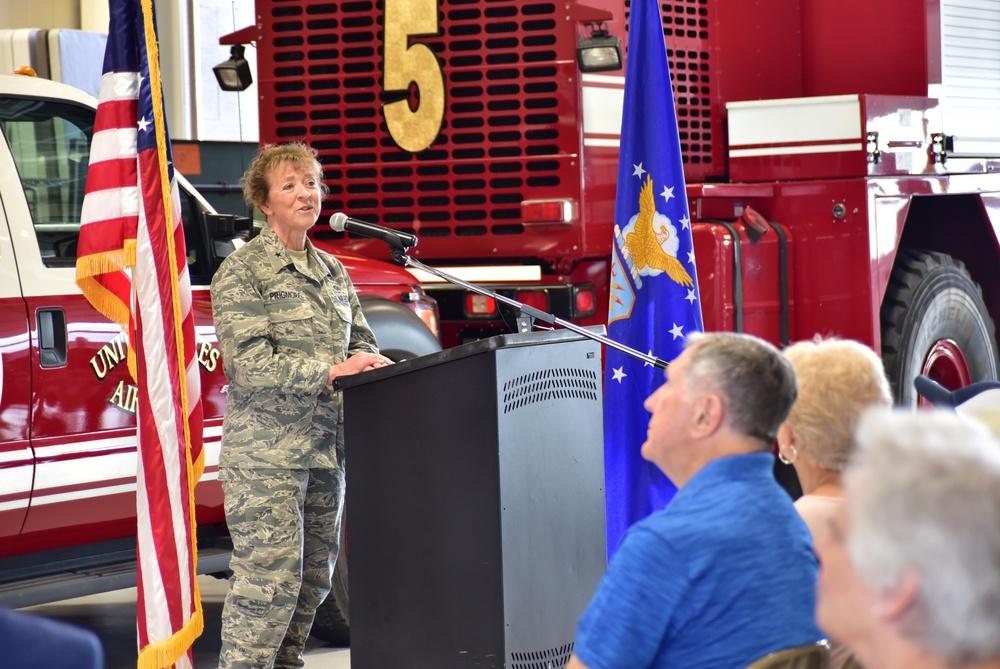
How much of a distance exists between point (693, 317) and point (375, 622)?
255 centimetres

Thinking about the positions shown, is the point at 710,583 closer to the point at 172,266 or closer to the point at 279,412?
the point at 279,412

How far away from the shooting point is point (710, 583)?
219 cm

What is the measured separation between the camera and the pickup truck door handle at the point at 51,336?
4527 millimetres

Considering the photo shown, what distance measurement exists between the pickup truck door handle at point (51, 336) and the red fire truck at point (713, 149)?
6.88ft

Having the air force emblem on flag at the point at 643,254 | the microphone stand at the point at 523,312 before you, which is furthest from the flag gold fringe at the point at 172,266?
the air force emblem on flag at the point at 643,254

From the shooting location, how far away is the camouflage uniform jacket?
3.92m

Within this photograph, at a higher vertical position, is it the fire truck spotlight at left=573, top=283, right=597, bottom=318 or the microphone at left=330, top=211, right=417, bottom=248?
the microphone at left=330, top=211, right=417, bottom=248

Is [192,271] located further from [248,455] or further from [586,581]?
[586,581]

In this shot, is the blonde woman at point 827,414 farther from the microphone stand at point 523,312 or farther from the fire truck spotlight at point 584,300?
the fire truck spotlight at point 584,300

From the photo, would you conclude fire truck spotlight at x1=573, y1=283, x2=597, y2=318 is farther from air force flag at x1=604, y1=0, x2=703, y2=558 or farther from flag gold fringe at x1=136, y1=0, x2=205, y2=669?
flag gold fringe at x1=136, y1=0, x2=205, y2=669

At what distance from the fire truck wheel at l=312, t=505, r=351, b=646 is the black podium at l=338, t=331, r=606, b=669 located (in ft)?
5.03

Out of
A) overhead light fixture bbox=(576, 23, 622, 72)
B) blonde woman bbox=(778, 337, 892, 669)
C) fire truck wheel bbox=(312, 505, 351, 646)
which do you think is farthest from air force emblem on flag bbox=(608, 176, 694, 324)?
blonde woman bbox=(778, 337, 892, 669)

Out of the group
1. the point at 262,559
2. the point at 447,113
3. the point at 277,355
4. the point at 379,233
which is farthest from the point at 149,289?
the point at 447,113

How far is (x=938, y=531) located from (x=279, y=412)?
2828 millimetres
